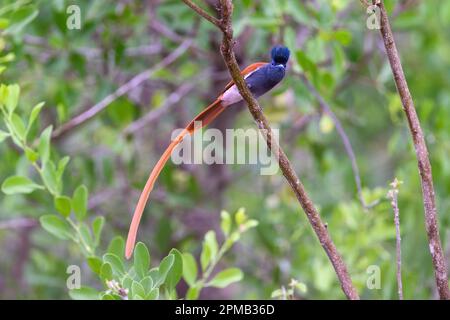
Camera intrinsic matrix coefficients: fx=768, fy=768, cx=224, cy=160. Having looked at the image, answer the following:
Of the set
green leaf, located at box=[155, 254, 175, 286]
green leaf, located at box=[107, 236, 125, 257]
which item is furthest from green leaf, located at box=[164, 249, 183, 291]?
green leaf, located at box=[107, 236, 125, 257]

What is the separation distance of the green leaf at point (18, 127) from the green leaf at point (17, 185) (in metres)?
0.14

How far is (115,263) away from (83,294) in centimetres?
28

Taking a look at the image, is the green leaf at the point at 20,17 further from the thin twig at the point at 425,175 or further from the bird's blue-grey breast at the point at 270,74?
the thin twig at the point at 425,175

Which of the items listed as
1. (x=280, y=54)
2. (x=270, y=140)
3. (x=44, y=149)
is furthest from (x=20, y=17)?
(x=270, y=140)

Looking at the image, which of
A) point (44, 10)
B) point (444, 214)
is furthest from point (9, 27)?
point (444, 214)

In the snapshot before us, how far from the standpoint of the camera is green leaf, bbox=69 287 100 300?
7.85 feet

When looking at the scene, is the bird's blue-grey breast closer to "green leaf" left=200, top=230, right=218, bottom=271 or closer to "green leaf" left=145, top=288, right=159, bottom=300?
"green leaf" left=145, top=288, right=159, bottom=300

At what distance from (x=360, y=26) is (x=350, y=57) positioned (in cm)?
17

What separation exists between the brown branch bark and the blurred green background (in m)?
1.03

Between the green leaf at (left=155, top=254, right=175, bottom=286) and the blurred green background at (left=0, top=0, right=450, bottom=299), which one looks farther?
the blurred green background at (left=0, top=0, right=450, bottom=299)

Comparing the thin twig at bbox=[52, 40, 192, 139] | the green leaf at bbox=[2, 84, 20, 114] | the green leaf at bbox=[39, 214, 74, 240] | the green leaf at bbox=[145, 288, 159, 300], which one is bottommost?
the green leaf at bbox=[145, 288, 159, 300]

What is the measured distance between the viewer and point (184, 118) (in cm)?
477

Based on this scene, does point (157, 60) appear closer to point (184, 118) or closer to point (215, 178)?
point (184, 118)
